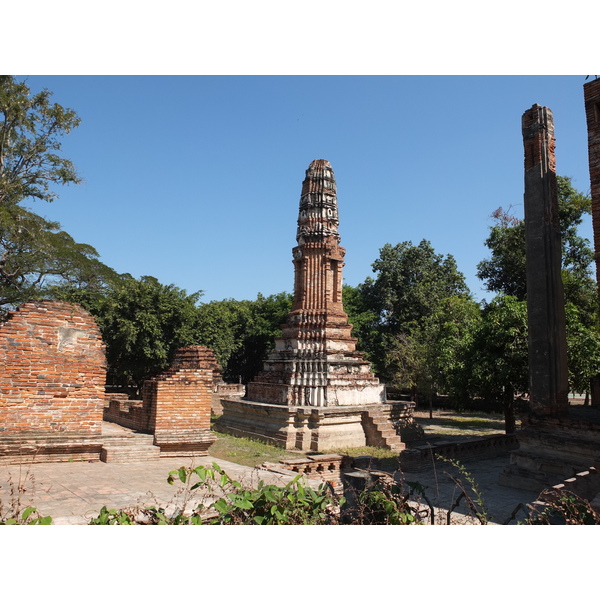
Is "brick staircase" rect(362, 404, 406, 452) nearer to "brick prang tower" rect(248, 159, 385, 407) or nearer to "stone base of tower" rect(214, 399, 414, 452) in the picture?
"stone base of tower" rect(214, 399, 414, 452)

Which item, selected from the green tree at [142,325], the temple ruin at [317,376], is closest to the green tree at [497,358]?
the temple ruin at [317,376]

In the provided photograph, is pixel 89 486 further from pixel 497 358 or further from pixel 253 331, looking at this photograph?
pixel 253 331

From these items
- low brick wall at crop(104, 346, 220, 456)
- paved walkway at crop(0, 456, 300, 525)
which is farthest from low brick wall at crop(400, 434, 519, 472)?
low brick wall at crop(104, 346, 220, 456)

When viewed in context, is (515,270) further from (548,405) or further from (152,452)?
(152,452)

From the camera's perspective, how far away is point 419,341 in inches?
1062

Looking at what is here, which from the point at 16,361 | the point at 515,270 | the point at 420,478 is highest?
the point at 515,270

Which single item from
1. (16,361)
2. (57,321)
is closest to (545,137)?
(57,321)

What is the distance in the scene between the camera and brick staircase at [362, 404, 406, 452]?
13.3 meters

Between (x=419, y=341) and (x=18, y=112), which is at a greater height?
(x=18, y=112)

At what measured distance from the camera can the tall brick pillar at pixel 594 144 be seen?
8.36 meters

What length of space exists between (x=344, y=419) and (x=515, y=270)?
12542 mm

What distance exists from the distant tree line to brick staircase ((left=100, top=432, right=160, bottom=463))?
29.6ft

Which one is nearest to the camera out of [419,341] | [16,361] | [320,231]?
[16,361]

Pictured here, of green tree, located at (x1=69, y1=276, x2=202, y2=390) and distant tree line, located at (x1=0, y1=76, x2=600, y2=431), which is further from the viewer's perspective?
green tree, located at (x1=69, y1=276, x2=202, y2=390)
